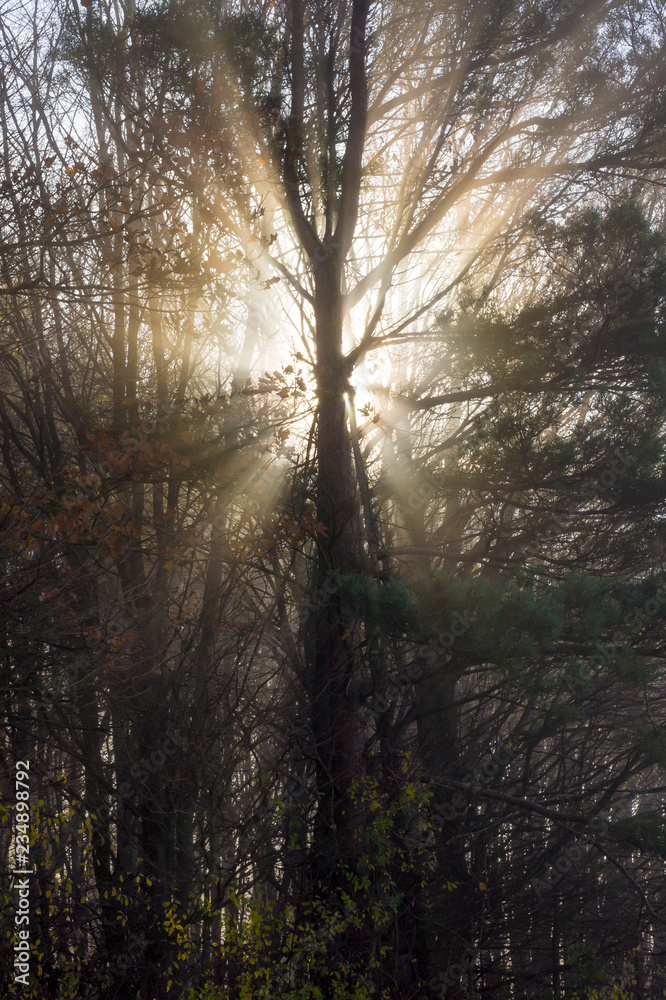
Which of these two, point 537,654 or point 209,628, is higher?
point 209,628

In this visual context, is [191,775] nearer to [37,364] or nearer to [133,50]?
[37,364]

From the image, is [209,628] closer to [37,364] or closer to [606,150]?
[37,364]

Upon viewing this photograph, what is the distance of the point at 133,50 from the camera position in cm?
654

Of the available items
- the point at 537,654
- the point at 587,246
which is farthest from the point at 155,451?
the point at 587,246

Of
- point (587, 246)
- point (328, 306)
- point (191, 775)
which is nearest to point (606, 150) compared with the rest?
point (587, 246)

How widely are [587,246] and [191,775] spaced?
568 centimetres

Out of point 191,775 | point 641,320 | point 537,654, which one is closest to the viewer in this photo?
point 537,654

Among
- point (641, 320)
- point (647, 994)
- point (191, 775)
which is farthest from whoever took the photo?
point (647, 994)

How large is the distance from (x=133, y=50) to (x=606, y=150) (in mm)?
4477

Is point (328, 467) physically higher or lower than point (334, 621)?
higher

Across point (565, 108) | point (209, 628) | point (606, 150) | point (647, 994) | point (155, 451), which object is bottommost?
point (647, 994)

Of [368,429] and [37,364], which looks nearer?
[37,364]

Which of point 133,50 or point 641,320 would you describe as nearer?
point 641,320

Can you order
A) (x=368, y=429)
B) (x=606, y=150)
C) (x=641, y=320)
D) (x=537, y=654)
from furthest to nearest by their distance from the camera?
(x=368, y=429) → (x=606, y=150) → (x=641, y=320) → (x=537, y=654)
